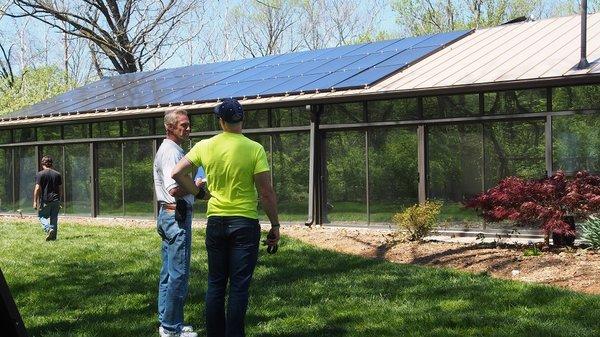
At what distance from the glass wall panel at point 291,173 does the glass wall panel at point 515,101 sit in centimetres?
437

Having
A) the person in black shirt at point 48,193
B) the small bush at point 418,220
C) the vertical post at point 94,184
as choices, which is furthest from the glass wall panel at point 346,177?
the vertical post at point 94,184

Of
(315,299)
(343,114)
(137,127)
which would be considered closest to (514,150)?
(343,114)

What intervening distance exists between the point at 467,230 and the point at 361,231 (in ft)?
7.09

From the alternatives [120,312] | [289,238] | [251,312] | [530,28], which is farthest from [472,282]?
[530,28]

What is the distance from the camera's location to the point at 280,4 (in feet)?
162

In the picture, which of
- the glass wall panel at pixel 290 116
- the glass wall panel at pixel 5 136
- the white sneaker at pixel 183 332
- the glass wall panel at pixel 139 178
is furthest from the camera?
the glass wall panel at pixel 5 136

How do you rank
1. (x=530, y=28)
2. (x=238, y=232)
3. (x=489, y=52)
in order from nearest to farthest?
(x=238, y=232) < (x=489, y=52) < (x=530, y=28)

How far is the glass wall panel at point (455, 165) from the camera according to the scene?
610 inches

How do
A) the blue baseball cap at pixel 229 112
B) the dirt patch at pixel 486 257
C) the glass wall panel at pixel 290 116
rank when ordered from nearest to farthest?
the blue baseball cap at pixel 229 112, the dirt patch at pixel 486 257, the glass wall panel at pixel 290 116

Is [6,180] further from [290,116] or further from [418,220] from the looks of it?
[418,220]

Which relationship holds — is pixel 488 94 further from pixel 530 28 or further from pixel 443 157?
pixel 530 28

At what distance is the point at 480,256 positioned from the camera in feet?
38.4

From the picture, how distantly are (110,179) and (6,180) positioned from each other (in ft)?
15.2

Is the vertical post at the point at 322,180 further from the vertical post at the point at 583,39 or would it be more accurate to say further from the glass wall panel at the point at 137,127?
the vertical post at the point at 583,39
